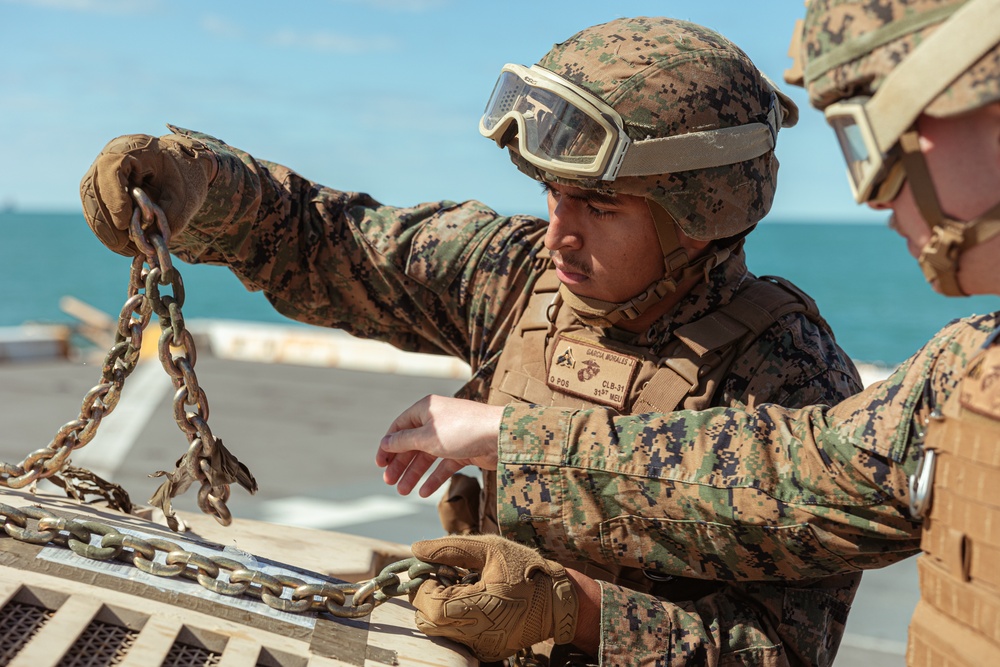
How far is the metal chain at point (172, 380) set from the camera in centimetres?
221

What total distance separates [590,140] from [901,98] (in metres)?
1.02

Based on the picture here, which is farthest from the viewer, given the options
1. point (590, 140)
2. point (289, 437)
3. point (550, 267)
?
point (289, 437)

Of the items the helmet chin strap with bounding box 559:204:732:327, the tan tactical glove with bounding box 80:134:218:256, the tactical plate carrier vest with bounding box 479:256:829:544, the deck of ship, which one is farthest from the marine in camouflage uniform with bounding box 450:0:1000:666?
the deck of ship

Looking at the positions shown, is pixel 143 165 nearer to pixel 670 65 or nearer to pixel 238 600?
pixel 238 600

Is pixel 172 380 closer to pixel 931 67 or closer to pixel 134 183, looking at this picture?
pixel 134 183

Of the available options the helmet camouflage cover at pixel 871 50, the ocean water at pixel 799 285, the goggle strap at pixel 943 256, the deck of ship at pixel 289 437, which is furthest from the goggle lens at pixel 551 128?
the ocean water at pixel 799 285

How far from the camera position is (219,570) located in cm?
217

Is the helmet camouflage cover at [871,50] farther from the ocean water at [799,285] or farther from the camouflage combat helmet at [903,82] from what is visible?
the ocean water at [799,285]

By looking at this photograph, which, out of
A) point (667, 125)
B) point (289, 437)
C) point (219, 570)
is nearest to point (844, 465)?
point (667, 125)

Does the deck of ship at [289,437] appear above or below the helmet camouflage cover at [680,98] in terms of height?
below

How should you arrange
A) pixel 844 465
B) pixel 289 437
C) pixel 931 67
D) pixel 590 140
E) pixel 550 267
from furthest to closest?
pixel 289 437 < pixel 550 267 < pixel 590 140 < pixel 844 465 < pixel 931 67

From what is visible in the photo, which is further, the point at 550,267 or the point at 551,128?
the point at 550,267

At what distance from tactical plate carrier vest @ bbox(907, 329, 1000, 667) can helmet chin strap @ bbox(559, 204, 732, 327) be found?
94cm

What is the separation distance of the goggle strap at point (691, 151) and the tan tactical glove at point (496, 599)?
3.09 ft
